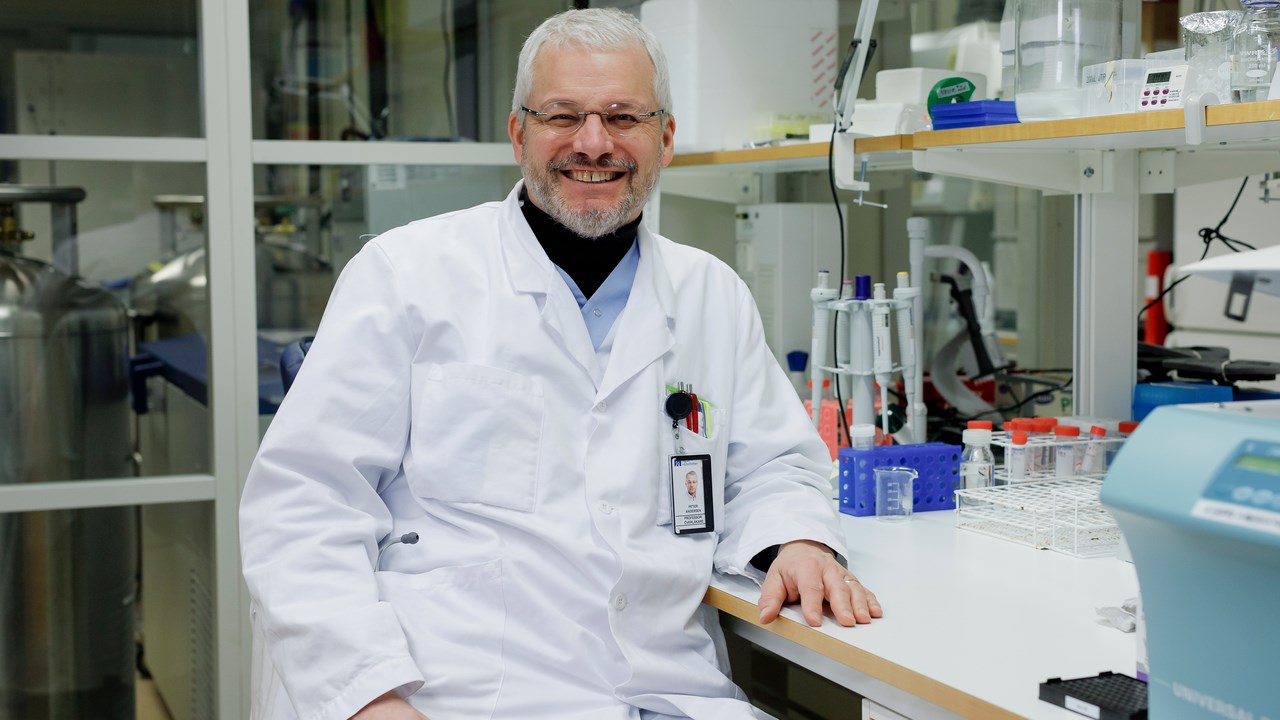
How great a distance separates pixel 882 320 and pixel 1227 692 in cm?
123

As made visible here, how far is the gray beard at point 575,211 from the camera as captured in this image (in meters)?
1.56

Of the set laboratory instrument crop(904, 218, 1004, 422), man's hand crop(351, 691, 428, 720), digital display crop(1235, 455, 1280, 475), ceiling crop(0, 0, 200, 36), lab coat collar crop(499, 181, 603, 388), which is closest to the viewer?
digital display crop(1235, 455, 1280, 475)

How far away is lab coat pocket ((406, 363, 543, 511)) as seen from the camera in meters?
1.42

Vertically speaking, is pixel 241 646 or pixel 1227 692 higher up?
pixel 1227 692

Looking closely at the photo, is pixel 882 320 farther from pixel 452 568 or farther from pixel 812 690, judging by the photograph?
pixel 452 568

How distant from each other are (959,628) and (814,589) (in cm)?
16

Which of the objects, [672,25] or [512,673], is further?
[672,25]

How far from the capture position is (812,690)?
2.35 metres

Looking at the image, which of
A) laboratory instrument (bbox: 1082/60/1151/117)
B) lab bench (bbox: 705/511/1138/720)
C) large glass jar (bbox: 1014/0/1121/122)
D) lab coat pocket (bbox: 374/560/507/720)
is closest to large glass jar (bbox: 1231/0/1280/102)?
laboratory instrument (bbox: 1082/60/1151/117)

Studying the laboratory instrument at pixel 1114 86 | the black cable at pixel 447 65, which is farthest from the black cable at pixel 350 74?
the laboratory instrument at pixel 1114 86

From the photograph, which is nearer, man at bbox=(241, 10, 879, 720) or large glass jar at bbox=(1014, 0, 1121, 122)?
man at bbox=(241, 10, 879, 720)

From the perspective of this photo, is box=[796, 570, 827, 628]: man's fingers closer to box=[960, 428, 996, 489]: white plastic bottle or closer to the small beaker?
the small beaker

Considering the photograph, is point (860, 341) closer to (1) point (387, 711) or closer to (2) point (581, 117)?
(2) point (581, 117)

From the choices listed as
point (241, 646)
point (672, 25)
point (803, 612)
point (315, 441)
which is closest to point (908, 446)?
point (803, 612)
